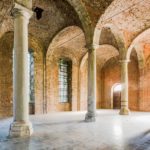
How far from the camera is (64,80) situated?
18422mm

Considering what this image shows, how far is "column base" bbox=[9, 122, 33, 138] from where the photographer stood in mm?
6700

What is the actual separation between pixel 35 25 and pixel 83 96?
25.7 feet

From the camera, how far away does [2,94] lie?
529 inches

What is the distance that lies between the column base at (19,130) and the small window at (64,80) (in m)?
11.0

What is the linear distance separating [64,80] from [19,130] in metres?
11.8

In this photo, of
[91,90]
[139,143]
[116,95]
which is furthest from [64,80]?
[139,143]

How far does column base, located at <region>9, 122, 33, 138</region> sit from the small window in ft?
36.1

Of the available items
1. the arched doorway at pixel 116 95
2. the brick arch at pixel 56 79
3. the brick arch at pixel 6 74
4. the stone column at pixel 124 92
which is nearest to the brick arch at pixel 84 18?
the stone column at pixel 124 92

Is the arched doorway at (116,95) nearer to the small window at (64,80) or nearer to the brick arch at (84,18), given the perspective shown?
the small window at (64,80)

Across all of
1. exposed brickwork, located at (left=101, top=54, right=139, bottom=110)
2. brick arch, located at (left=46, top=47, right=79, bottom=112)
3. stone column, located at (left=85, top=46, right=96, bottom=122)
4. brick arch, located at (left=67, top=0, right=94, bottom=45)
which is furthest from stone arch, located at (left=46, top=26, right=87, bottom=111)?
exposed brickwork, located at (left=101, top=54, right=139, bottom=110)

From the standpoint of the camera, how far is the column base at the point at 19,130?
670 cm

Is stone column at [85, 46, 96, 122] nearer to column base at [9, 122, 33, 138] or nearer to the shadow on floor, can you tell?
the shadow on floor

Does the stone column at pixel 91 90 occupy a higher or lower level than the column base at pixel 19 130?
higher

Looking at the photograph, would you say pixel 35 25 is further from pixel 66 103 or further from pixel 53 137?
pixel 53 137
